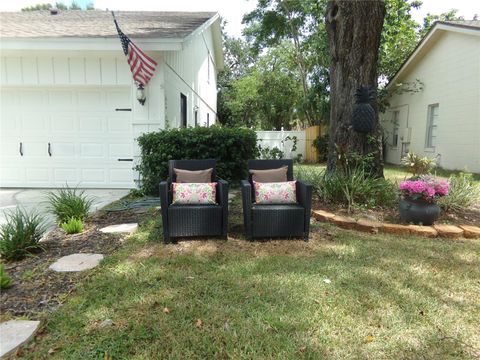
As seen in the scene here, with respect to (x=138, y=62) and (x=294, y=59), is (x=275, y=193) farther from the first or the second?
(x=294, y=59)

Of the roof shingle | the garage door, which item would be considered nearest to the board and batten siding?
the roof shingle

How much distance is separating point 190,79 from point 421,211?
765 centimetres

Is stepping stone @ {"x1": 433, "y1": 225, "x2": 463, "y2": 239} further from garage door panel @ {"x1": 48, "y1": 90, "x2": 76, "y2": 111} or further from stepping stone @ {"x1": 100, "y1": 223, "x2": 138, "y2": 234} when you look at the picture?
garage door panel @ {"x1": 48, "y1": 90, "x2": 76, "y2": 111}

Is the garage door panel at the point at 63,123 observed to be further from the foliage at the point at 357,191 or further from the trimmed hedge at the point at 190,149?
the foliage at the point at 357,191

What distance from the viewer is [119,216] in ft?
16.6

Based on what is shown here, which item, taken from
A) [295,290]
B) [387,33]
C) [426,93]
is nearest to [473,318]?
[295,290]

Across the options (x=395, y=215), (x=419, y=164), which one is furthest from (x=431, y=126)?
(x=395, y=215)

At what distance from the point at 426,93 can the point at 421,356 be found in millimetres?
11657

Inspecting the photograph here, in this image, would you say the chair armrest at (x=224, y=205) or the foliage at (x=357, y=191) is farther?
the foliage at (x=357, y=191)

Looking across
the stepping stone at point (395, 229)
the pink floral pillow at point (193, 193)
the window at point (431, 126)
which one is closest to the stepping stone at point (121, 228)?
the pink floral pillow at point (193, 193)

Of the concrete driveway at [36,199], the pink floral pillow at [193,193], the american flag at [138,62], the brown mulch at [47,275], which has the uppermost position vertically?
the american flag at [138,62]

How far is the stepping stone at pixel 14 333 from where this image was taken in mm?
1978

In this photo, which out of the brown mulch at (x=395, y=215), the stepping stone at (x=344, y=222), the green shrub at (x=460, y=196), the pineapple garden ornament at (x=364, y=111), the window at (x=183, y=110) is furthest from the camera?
the window at (x=183, y=110)

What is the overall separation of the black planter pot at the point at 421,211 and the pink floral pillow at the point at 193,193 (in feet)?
8.57
